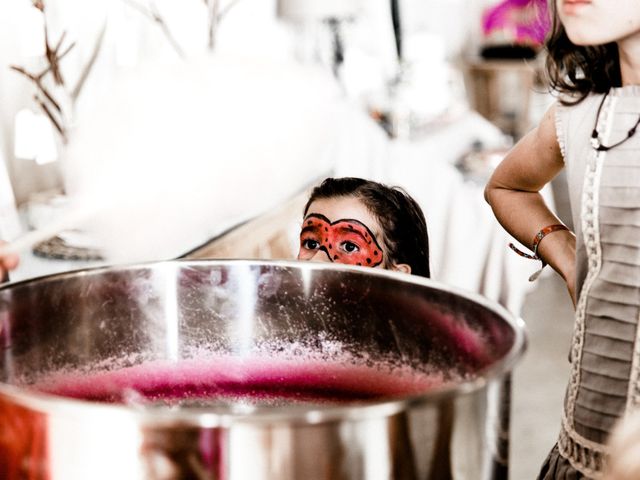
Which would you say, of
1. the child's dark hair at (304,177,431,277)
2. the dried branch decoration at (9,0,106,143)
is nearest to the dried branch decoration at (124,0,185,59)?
the dried branch decoration at (9,0,106,143)

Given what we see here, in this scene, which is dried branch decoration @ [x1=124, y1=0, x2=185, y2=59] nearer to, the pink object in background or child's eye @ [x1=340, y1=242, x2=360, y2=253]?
child's eye @ [x1=340, y1=242, x2=360, y2=253]

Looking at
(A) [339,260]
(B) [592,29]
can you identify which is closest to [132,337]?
(A) [339,260]

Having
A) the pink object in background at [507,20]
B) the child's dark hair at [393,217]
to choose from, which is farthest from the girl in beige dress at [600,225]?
the pink object in background at [507,20]

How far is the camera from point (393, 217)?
124 centimetres

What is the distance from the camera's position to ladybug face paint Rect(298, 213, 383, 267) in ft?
3.76

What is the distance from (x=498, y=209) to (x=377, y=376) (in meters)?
0.47

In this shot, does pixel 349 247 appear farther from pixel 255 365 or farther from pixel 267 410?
pixel 267 410

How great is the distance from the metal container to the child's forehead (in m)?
0.47

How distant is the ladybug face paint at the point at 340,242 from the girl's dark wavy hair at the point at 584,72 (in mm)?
318

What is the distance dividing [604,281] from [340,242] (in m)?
0.36

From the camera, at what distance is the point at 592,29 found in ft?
2.91

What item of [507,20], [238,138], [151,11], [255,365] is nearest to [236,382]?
[255,365]

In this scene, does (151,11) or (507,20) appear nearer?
(151,11)

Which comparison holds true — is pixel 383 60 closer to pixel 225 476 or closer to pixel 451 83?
pixel 451 83
